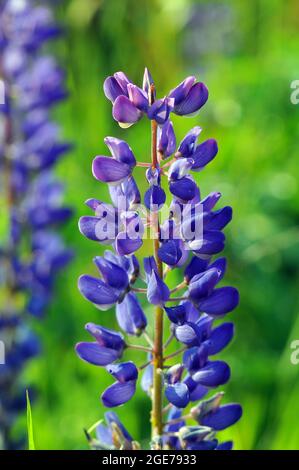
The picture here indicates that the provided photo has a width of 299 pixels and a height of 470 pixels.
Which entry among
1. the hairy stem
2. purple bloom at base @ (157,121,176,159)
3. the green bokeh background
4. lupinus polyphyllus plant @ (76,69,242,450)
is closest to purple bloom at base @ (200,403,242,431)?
lupinus polyphyllus plant @ (76,69,242,450)

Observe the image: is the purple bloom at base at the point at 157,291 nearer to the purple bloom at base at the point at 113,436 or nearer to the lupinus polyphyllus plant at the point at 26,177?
the purple bloom at base at the point at 113,436

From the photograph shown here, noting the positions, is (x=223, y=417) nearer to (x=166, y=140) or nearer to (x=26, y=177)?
(x=166, y=140)

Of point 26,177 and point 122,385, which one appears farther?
point 26,177

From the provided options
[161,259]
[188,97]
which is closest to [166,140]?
[188,97]

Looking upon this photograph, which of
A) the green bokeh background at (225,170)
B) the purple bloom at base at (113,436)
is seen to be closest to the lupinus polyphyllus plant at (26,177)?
the green bokeh background at (225,170)

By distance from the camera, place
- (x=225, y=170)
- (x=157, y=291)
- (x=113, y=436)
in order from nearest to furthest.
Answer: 1. (x=157, y=291)
2. (x=113, y=436)
3. (x=225, y=170)

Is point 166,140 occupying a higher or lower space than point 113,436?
higher

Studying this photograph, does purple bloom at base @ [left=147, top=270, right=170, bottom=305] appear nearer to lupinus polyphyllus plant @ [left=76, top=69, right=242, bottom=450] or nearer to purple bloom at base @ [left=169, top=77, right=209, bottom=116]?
lupinus polyphyllus plant @ [left=76, top=69, right=242, bottom=450]
